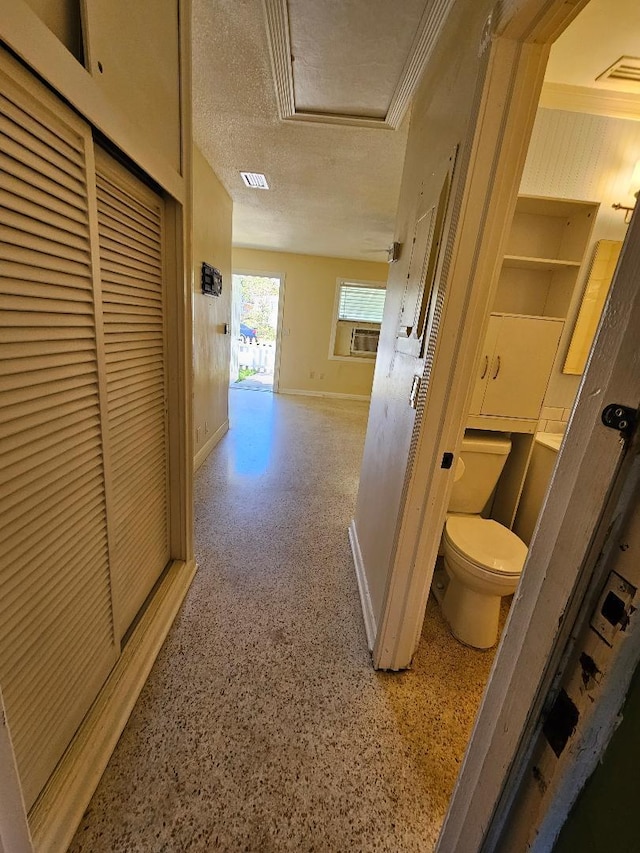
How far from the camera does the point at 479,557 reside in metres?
1.47

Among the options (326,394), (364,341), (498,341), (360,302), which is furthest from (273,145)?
(326,394)

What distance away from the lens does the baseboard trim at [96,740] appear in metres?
0.85

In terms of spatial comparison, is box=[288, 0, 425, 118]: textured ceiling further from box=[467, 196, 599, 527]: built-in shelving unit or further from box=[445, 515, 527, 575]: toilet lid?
box=[445, 515, 527, 575]: toilet lid

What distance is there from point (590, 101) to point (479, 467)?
1.74 m

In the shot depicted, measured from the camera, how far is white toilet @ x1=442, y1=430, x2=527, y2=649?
1446mm

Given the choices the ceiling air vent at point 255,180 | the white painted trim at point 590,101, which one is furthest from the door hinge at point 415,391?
the ceiling air vent at point 255,180

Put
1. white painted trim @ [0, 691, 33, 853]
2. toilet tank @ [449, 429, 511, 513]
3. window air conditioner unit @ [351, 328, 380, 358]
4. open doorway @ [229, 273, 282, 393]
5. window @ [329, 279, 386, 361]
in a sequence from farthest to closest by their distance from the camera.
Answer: open doorway @ [229, 273, 282, 393]
window air conditioner unit @ [351, 328, 380, 358]
window @ [329, 279, 386, 361]
toilet tank @ [449, 429, 511, 513]
white painted trim @ [0, 691, 33, 853]

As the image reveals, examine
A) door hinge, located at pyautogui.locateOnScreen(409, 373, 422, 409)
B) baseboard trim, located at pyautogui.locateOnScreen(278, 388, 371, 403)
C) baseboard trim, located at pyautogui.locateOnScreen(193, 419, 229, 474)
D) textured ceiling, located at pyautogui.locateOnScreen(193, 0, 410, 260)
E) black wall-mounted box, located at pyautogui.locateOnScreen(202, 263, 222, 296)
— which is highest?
textured ceiling, located at pyautogui.locateOnScreen(193, 0, 410, 260)

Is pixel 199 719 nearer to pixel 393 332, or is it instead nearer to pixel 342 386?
pixel 393 332

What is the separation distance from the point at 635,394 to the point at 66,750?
155 cm

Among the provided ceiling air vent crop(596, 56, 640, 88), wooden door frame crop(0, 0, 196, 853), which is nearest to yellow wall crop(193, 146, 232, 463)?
wooden door frame crop(0, 0, 196, 853)

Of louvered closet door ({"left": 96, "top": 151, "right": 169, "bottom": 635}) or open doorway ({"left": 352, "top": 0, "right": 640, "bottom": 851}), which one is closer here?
open doorway ({"left": 352, "top": 0, "right": 640, "bottom": 851})

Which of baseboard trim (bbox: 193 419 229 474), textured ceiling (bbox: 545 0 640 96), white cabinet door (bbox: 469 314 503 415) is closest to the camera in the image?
textured ceiling (bbox: 545 0 640 96)

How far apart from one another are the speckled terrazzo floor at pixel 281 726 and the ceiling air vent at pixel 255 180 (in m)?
2.75
